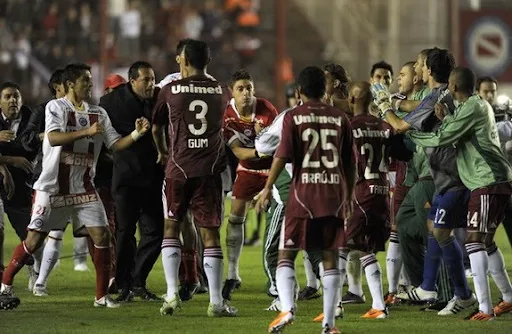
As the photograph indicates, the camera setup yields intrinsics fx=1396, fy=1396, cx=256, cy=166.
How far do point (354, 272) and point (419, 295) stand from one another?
600mm

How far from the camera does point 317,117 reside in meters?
9.88

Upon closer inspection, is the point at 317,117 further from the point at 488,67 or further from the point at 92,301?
the point at 488,67

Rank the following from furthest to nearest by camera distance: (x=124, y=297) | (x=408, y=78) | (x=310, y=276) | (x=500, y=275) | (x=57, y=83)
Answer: (x=57, y=83) → (x=310, y=276) → (x=408, y=78) → (x=124, y=297) → (x=500, y=275)

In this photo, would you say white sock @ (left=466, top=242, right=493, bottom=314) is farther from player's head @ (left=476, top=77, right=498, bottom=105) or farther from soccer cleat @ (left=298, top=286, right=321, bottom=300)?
player's head @ (left=476, top=77, right=498, bottom=105)

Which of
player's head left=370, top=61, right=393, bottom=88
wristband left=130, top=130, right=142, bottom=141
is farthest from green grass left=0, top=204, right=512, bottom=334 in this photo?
player's head left=370, top=61, right=393, bottom=88

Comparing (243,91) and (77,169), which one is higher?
(243,91)

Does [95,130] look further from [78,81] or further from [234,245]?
[234,245]

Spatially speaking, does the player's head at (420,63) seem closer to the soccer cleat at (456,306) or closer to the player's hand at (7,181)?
the soccer cleat at (456,306)

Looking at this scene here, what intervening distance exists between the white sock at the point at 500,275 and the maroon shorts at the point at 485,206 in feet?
1.61

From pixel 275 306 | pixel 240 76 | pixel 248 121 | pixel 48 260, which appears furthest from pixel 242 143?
pixel 48 260

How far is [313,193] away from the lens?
9836mm

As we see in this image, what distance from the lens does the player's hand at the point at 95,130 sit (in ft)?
36.7

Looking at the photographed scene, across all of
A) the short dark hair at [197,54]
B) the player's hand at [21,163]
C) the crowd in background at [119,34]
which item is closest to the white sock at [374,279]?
the short dark hair at [197,54]

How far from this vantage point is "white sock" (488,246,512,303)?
37.2 feet
